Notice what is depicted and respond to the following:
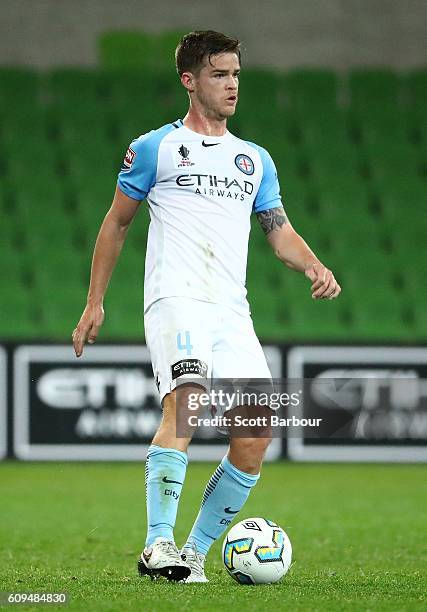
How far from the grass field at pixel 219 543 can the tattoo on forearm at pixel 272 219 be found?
1.39 metres

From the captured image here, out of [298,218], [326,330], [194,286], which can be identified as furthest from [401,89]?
[194,286]

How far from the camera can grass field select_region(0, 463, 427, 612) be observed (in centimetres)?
421

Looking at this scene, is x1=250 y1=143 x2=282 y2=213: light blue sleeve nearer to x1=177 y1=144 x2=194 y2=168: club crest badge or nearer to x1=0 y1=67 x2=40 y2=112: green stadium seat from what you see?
x1=177 y1=144 x2=194 y2=168: club crest badge

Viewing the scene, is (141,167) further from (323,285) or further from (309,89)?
(309,89)

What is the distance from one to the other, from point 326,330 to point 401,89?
4.40m

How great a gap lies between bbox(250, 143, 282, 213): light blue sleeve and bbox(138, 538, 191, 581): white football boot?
1427mm

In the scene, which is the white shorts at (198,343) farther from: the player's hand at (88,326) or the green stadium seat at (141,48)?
the green stadium seat at (141,48)

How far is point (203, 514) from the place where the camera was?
15.7 feet

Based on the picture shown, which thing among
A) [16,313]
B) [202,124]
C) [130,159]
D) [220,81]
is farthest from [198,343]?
[16,313]

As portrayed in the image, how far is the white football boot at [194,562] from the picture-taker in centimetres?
462

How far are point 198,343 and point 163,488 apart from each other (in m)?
0.53

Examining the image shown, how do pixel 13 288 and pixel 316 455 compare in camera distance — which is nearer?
pixel 316 455

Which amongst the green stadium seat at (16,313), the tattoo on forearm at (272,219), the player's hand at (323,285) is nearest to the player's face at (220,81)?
the tattoo on forearm at (272,219)

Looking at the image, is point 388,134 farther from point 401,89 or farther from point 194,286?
point 194,286
